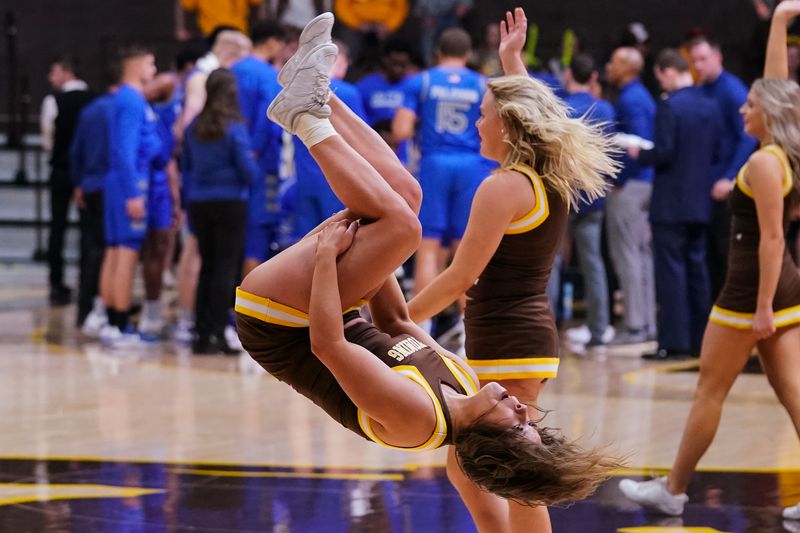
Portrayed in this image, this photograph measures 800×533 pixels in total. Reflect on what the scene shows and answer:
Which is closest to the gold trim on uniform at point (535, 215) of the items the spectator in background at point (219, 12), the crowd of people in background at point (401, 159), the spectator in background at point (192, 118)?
the crowd of people in background at point (401, 159)

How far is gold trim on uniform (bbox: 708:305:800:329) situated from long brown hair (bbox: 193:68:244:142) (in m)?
4.22

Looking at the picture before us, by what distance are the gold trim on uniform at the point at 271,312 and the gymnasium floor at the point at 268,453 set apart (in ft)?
4.80

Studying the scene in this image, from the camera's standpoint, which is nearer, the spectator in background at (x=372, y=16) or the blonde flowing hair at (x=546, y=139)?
the blonde flowing hair at (x=546, y=139)

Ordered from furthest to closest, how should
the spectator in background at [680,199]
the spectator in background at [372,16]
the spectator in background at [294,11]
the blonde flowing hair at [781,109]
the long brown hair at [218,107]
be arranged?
1. the spectator in background at [294,11]
2. the spectator in background at [372,16]
3. the spectator in background at [680,199]
4. the long brown hair at [218,107]
5. the blonde flowing hair at [781,109]

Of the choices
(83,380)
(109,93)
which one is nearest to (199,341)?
(83,380)

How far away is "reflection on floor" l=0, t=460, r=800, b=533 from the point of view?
4.77 meters

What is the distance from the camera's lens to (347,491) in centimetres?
524

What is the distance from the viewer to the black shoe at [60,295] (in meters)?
11.2

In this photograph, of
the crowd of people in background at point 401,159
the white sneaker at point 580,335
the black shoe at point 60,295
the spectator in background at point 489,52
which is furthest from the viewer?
the black shoe at point 60,295

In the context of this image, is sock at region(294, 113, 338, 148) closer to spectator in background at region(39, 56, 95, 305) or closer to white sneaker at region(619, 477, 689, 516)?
white sneaker at region(619, 477, 689, 516)

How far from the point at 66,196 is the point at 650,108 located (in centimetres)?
485

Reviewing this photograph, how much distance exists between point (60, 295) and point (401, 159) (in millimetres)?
3812

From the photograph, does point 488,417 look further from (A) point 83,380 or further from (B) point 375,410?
(A) point 83,380

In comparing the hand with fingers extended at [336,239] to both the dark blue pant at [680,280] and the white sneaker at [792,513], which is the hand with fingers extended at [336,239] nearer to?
the white sneaker at [792,513]
